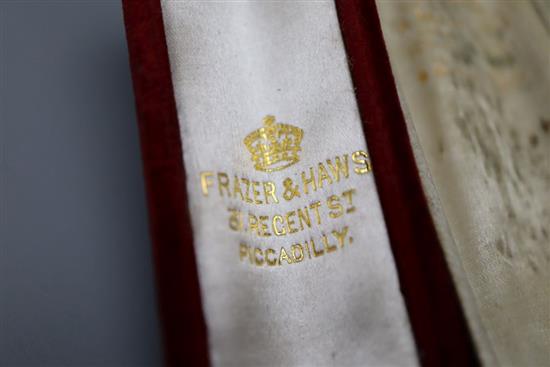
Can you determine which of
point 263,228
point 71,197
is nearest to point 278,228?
point 263,228

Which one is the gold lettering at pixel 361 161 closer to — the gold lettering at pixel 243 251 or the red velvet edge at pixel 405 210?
the red velvet edge at pixel 405 210

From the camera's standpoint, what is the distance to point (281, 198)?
588mm

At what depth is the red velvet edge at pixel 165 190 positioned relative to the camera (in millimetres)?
481

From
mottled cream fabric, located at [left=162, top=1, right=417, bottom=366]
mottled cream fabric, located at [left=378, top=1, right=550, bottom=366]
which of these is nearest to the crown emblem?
mottled cream fabric, located at [left=162, top=1, right=417, bottom=366]

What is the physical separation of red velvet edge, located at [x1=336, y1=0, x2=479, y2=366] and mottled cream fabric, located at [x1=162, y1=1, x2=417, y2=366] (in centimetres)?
1

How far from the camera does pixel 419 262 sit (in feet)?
1.80

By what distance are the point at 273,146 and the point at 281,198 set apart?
6 cm

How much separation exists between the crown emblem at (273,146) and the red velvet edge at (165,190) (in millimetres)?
89

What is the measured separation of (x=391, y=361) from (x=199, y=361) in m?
0.18

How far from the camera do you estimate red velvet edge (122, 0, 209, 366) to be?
0.48 metres

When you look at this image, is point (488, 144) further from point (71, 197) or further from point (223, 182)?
point (71, 197)

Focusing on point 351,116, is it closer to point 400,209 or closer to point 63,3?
point 400,209

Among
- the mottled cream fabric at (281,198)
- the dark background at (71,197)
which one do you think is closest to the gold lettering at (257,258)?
the mottled cream fabric at (281,198)

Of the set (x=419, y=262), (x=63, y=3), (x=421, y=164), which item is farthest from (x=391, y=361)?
(x=63, y=3)
